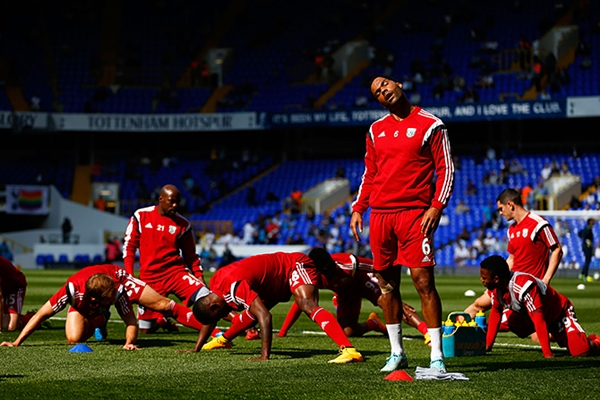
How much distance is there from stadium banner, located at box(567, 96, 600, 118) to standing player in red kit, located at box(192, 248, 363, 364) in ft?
109

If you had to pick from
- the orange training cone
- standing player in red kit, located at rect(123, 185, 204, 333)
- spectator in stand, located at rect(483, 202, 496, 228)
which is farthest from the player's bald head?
spectator in stand, located at rect(483, 202, 496, 228)

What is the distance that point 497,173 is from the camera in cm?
4262

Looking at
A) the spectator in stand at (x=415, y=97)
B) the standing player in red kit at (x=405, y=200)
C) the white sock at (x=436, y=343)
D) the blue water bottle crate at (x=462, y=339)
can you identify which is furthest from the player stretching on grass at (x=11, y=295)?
the spectator in stand at (x=415, y=97)

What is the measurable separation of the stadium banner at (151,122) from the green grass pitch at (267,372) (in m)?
36.9

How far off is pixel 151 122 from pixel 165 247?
37407mm

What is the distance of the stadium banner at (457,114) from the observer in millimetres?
41875

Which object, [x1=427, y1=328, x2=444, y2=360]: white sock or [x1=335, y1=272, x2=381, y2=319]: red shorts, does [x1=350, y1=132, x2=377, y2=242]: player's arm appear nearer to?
[x1=427, y1=328, x2=444, y2=360]: white sock

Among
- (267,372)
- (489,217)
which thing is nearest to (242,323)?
(267,372)

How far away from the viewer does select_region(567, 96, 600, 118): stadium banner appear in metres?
41.0

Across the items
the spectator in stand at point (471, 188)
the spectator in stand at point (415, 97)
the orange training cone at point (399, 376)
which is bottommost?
the orange training cone at point (399, 376)

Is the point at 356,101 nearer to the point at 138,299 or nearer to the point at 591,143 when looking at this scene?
the point at 591,143

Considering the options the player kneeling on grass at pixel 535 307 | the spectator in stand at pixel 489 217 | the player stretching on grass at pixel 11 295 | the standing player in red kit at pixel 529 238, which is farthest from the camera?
the spectator in stand at pixel 489 217

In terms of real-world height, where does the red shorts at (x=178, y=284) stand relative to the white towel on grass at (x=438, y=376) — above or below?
above

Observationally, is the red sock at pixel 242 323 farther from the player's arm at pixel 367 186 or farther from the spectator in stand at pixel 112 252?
the spectator in stand at pixel 112 252
